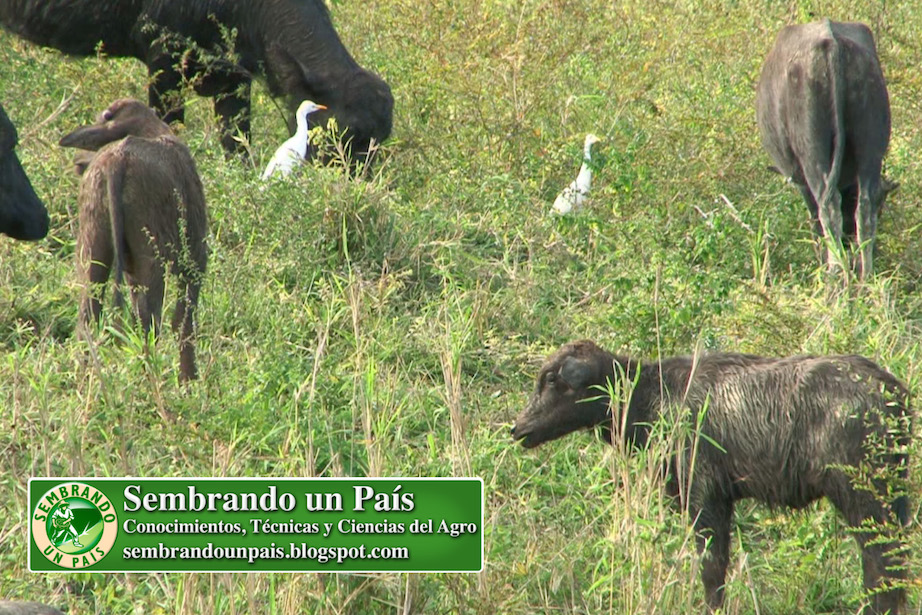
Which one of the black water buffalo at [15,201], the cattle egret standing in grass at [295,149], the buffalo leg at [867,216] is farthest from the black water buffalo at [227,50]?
the black water buffalo at [15,201]

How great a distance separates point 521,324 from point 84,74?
148 inches

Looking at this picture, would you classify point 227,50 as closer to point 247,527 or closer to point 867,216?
point 867,216

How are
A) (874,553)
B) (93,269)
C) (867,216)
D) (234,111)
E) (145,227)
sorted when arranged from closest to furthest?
(874,553) → (145,227) → (93,269) → (867,216) → (234,111)

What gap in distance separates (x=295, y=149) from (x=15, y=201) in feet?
9.35

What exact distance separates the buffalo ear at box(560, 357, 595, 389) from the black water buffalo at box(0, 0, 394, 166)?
374 centimetres

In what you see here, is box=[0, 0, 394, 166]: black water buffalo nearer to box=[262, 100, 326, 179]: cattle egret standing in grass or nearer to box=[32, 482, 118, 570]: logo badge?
box=[262, 100, 326, 179]: cattle egret standing in grass

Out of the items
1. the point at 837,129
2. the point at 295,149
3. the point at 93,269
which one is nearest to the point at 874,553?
the point at 93,269

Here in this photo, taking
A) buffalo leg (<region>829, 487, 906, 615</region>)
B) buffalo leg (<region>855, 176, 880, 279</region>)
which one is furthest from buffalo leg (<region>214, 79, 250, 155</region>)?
buffalo leg (<region>829, 487, 906, 615</region>)

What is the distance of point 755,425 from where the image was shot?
4711mm

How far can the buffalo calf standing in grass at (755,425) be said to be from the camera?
177 inches

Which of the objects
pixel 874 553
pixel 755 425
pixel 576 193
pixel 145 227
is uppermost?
pixel 576 193

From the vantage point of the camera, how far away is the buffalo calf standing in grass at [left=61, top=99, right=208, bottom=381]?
5.57 meters

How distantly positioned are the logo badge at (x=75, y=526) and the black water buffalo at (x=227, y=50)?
4.45 meters

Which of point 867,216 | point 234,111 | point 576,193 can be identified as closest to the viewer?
point 867,216
